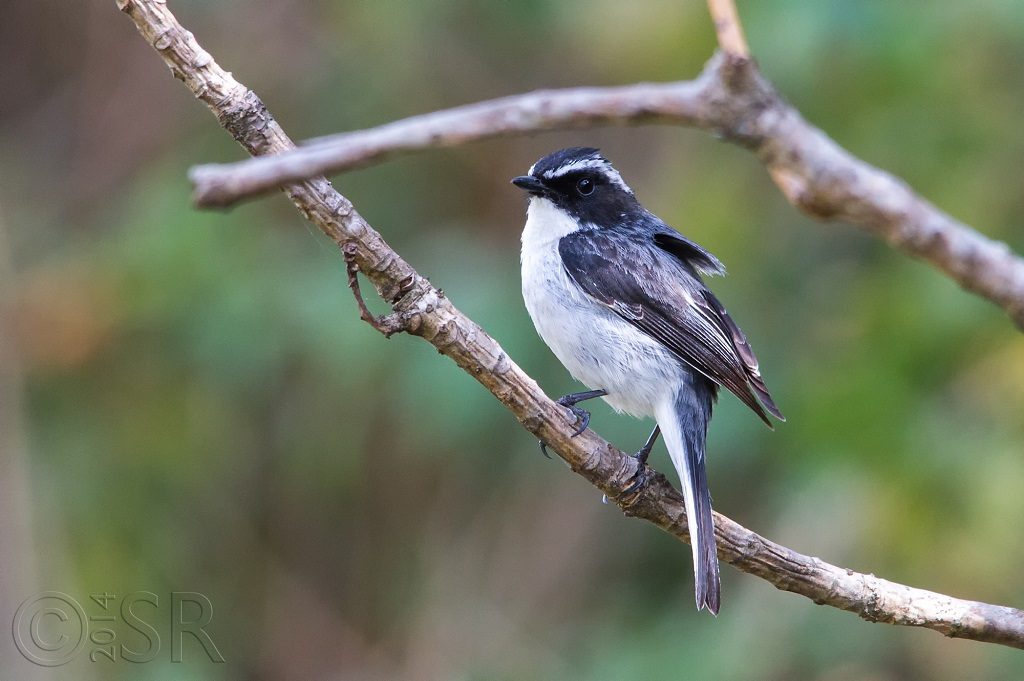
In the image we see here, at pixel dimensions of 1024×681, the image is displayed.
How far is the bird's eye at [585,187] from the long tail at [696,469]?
912 mm

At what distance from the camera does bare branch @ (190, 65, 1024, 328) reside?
4.55 ft

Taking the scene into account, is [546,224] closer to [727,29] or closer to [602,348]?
[602,348]

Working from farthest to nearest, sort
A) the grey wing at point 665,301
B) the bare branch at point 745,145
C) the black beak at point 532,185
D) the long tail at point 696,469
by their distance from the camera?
the black beak at point 532,185 < the grey wing at point 665,301 < the long tail at point 696,469 < the bare branch at point 745,145

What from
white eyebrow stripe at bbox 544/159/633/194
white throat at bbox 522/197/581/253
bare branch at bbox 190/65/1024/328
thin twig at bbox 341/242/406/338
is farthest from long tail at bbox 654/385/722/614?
bare branch at bbox 190/65/1024/328

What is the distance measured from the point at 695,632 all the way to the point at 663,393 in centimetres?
118

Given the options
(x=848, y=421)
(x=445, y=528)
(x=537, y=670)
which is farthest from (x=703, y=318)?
(x=445, y=528)

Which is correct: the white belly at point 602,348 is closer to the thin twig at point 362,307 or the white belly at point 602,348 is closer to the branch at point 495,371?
the branch at point 495,371

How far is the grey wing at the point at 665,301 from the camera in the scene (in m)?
3.86

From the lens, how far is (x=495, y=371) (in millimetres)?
2918

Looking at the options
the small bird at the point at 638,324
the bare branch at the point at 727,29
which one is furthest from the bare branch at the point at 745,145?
the small bird at the point at 638,324

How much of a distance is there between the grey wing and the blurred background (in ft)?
2.06

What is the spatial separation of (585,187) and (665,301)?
646 mm

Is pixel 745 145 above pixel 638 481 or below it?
below

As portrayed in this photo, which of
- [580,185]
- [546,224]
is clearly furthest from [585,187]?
[546,224]
